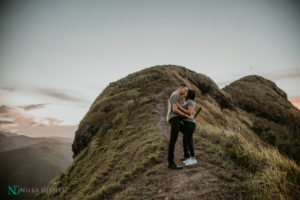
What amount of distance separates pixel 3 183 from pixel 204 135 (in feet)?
588

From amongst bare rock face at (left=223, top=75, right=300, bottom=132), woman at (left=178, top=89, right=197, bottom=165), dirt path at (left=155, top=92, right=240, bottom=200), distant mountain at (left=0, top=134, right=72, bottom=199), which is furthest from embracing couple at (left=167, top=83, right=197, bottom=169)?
distant mountain at (left=0, top=134, right=72, bottom=199)

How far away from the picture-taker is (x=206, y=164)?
4852 mm

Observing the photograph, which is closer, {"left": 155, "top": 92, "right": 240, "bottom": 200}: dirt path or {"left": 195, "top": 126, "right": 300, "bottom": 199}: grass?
{"left": 195, "top": 126, "right": 300, "bottom": 199}: grass

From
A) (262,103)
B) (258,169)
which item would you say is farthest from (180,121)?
(262,103)

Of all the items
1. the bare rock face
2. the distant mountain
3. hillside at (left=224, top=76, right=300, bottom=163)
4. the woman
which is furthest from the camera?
the distant mountain

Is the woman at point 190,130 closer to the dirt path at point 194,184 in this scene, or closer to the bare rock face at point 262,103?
the dirt path at point 194,184

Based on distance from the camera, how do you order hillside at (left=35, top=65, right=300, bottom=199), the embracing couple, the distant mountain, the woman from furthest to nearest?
the distant mountain → the woman → the embracing couple → hillside at (left=35, top=65, right=300, bottom=199)

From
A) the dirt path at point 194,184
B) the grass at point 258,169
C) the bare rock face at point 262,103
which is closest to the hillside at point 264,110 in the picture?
the bare rock face at point 262,103

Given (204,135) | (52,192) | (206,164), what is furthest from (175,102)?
(52,192)

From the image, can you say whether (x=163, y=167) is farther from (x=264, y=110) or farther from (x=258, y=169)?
(x=264, y=110)

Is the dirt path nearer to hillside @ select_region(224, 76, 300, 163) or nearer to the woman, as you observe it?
the woman

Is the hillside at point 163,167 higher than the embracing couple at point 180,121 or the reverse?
the reverse

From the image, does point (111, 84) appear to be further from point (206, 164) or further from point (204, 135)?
point (206, 164)

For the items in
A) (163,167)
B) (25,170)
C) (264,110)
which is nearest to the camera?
(163,167)
